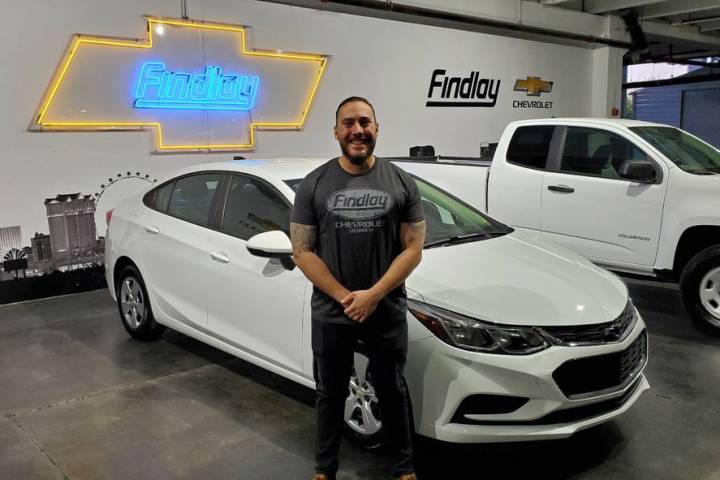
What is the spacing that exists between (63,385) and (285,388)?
1507mm

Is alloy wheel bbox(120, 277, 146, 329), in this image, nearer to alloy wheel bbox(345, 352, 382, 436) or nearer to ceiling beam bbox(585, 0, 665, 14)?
alloy wheel bbox(345, 352, 382, 436)

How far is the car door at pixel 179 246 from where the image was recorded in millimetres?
4086

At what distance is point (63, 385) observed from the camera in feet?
13.8

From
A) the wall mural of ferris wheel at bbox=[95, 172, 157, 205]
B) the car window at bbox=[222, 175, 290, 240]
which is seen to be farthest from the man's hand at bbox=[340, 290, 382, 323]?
the wall mural of ferris wheel at bbox=[95, 172, 157, 205]

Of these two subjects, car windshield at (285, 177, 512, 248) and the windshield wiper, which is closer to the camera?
the windshield wiper

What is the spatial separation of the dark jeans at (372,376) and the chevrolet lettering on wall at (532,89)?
10.0 meters

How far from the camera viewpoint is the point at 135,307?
4.95 m

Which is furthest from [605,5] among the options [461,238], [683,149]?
[461,238]

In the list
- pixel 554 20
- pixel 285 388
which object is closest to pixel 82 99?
pixel 285 388

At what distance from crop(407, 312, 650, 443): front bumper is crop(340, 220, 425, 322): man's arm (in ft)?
1.41

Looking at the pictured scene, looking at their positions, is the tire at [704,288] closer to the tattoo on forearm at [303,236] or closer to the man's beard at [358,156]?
the man's beard at [358,156]

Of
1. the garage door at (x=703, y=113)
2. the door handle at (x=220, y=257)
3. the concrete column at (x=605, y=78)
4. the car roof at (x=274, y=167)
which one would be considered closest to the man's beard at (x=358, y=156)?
the car roof at (x=274, y=167)

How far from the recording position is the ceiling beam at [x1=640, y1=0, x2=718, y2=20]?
1249cm

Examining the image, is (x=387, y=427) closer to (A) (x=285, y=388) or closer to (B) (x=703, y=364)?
(A) (x=285, y=388)
